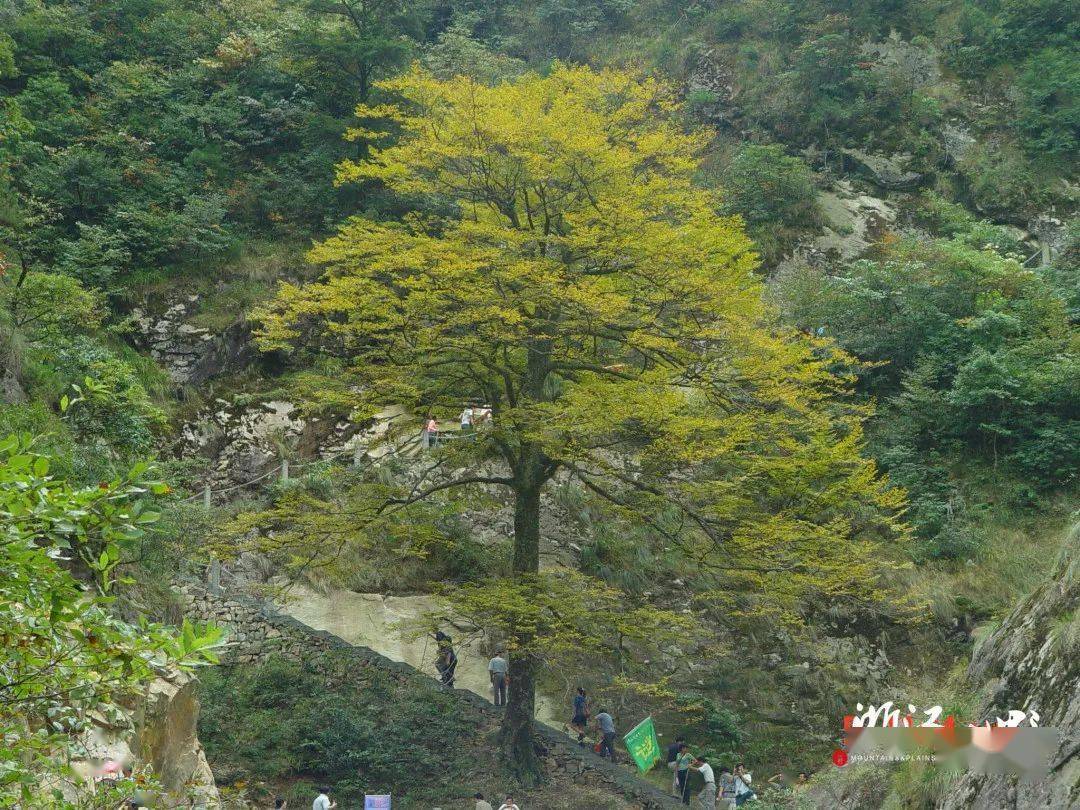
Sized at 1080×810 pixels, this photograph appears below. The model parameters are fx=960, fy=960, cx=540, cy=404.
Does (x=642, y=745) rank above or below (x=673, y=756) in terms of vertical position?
above

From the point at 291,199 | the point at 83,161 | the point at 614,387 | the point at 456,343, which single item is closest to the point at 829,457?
the point at 614,387

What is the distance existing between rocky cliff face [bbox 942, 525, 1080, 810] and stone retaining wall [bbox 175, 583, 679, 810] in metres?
6.37

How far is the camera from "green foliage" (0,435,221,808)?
378cm

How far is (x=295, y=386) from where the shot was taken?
45.4ft

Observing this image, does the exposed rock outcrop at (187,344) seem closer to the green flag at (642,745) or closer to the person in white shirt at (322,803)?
the person in white shirt at (322,803)

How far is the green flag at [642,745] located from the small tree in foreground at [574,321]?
168cm

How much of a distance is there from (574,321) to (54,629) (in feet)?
31.0

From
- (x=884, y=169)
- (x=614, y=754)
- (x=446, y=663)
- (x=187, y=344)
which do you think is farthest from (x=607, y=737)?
(x=884, y=169)

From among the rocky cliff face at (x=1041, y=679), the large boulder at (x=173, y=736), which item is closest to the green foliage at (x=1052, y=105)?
the rocky cliff face at (x=1041, y=679)

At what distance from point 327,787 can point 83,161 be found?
49.1ft

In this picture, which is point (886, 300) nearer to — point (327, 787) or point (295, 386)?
point (295, 386)

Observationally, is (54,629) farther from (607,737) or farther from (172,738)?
(607,737)

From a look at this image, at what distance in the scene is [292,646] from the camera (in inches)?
576

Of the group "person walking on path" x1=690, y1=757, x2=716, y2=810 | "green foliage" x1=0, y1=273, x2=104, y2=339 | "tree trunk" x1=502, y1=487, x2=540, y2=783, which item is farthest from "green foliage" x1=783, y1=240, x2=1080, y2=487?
"green foliage" x1=0, y1=273, x2=104, y2=339
